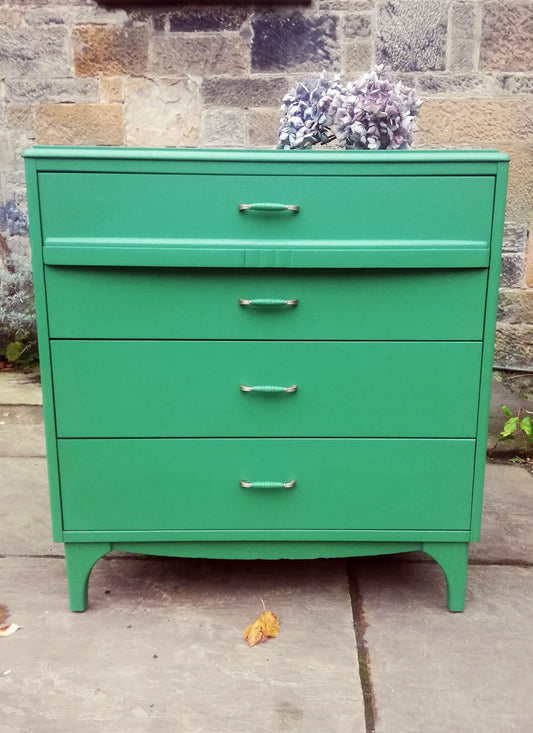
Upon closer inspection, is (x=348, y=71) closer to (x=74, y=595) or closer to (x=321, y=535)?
(x=321, y=535)

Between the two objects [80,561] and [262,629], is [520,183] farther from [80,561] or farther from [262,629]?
[80,561]

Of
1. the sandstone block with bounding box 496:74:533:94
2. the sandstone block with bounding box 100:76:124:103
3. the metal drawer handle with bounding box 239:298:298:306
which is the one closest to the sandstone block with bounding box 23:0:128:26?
the sandstone block with bounding box 100:76:124:103

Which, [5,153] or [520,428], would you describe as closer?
[520,428]

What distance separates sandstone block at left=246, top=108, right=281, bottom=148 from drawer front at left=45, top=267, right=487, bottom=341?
1870 millimetres

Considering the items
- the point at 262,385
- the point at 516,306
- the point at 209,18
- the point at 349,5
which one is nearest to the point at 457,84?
Answer: the point at 349,5

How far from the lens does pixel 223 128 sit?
331cm

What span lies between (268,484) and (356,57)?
233 cm

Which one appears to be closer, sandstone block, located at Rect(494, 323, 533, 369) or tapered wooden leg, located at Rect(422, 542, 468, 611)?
tapered wooden leg, located at Rect(422, 542, 468, 611)

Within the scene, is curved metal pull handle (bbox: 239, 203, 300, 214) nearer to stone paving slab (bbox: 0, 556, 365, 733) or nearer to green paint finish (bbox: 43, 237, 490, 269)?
green paint finish (bbox: 43, 237, 490, 269)

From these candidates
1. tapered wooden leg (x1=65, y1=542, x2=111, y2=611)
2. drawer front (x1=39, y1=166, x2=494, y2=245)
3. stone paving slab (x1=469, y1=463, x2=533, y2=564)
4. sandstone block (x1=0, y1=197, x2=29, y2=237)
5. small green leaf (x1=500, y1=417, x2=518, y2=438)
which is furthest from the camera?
sandstone block (x1=0, y1=197, x2=29, y2=237)

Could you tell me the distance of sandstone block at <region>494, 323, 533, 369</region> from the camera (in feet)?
11.1

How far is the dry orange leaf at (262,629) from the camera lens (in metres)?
1.71

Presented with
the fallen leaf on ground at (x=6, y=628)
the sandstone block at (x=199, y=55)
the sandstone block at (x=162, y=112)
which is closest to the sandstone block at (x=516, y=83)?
the sandstone block at (x=199, y=55)

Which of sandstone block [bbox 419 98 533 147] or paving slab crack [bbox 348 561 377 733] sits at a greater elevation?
sandstone block [bbox 419 98 533 147]
